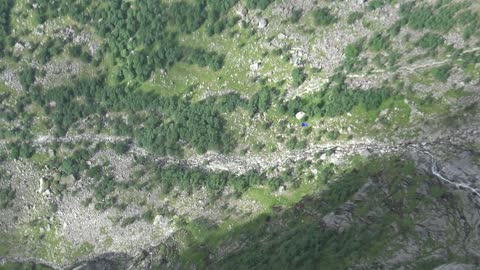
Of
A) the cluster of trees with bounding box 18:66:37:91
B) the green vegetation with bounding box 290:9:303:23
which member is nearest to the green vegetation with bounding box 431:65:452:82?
the green vegetation with bounding box 290:9:303:23

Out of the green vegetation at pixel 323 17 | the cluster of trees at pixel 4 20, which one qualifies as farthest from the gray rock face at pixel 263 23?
the cluster of trees at pixel 4 20

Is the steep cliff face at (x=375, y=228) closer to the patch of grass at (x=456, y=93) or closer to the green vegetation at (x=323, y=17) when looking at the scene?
the patch of grass at (x=456, y=93)

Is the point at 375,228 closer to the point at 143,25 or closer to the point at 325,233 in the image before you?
the point at 325,233

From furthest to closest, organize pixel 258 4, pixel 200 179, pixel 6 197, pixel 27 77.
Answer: pixel 27 77 → pixel 6 197 → pixel 258 4 → pixel 200 179

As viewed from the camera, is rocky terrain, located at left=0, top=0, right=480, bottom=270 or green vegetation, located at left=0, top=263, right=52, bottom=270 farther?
green vegetation, located at left=0, top=263, right=52, bottom=270

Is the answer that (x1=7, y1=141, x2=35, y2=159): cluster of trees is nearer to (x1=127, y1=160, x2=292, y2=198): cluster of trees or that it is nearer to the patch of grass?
(x1=127, y1=160, x2=292, y2=198): cluster of trees

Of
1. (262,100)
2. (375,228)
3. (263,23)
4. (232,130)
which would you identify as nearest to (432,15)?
(263,23)
